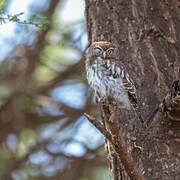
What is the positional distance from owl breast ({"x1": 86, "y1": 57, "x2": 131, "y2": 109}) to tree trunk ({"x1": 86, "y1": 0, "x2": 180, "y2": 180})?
137mm

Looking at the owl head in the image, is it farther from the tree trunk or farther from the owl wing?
the owl wing

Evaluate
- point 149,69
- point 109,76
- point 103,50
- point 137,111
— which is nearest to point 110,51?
point 103,50

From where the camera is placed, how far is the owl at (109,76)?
11.0 ft

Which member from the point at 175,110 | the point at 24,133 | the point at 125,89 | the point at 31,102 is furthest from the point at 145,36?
the point at 24,133

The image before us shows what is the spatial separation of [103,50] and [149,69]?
0.48 metres

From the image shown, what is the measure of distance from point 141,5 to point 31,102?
2.12m

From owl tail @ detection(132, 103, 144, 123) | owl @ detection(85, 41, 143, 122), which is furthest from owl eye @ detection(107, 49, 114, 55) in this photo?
owl tail @ detection(132, 103, 144, 123)

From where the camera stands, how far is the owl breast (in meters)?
3.48

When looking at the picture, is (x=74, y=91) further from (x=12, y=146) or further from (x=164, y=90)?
(x=164, y=90)

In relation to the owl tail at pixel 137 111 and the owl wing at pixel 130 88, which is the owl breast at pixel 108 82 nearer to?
the owl wing at pixel 130 88

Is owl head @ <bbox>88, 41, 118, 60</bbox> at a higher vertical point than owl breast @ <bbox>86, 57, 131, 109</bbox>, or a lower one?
higher

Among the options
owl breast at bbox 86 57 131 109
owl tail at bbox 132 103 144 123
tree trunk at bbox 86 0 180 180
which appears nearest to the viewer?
tree trunk at bbox 86 0 180 180

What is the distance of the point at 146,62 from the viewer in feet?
11.1

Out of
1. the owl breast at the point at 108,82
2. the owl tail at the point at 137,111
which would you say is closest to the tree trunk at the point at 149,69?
the owl tail at the point at 137,111
